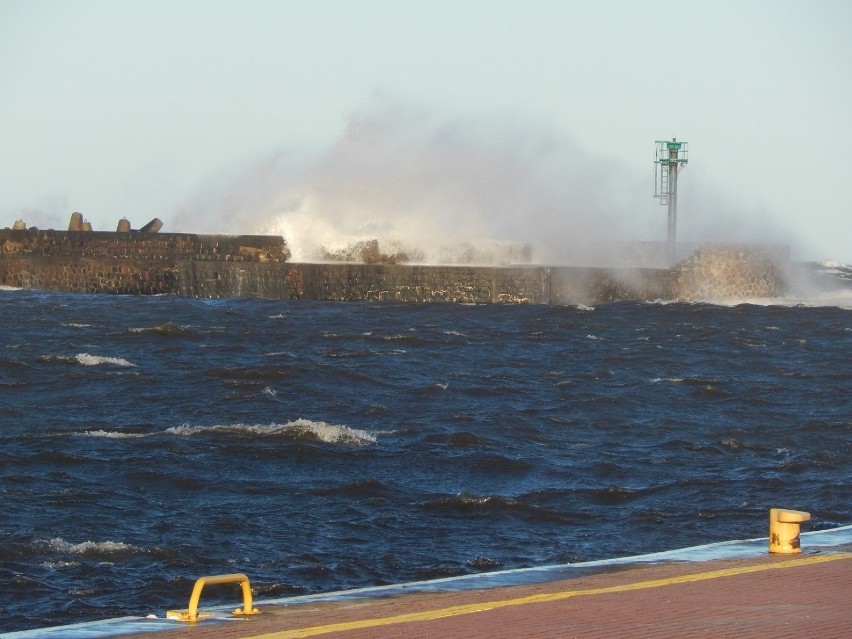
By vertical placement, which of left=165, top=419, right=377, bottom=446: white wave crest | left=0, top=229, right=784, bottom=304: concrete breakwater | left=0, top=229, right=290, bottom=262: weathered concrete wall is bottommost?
left=165, top=419, right=377, bottom=446: white wave crest

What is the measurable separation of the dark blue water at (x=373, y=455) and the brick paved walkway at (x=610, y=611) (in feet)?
6.75

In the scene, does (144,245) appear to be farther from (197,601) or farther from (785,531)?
(197,601)

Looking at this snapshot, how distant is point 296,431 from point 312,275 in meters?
23.1

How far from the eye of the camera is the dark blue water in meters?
8.77

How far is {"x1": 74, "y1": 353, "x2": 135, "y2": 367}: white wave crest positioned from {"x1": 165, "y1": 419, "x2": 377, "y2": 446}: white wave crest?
5.86 metres

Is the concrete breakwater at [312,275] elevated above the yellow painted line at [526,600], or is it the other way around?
the concrete breakwater at [312,275]

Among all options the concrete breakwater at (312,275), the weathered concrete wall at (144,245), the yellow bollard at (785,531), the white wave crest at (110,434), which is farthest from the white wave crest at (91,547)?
the weathered concrete wall at (144,245)

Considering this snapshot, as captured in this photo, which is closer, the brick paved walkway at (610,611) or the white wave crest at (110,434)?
the brick paved walkway at (610,611)

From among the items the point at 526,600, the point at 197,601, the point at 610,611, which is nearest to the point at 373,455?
the point at 526,600

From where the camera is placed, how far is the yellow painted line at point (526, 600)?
5.16m

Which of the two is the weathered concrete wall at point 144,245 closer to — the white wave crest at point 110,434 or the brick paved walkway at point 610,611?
the white wave crest at point 110,434

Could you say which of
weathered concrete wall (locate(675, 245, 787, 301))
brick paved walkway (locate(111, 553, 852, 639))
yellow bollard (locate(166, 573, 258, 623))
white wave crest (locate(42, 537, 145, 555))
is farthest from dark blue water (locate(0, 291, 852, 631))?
weathered concrete wall (locate(675, 245, 787, 301))

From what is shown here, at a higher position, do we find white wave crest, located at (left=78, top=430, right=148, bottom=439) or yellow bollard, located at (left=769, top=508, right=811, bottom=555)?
yellow bollard, located at (left=769, top=508, right=811, bottom=555)

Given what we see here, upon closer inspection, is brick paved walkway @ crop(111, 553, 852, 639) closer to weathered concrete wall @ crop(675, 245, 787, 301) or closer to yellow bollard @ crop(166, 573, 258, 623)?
yellow bollard @ crop(166, 573, 258, 623)
